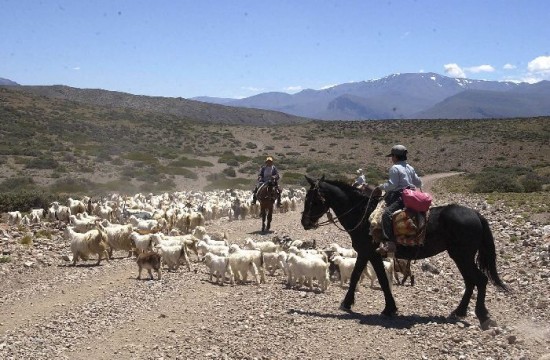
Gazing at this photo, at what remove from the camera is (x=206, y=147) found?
2808 inches

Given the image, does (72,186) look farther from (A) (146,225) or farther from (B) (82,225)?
(A) (146,225)

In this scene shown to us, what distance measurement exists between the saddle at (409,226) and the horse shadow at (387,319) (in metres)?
1.31

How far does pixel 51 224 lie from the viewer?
20984mm

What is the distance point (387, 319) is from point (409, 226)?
169cm

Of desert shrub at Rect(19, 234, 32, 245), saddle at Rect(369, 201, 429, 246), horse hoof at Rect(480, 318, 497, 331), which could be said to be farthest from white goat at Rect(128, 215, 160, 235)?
horse hoof at Rect(480, 318, 497, 331)

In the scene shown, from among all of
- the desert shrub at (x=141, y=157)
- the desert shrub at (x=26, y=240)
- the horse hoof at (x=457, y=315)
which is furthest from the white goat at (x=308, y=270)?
the desert shrub at (x=141, y=157)

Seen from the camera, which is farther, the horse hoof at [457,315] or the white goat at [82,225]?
the white goat at [82,225]

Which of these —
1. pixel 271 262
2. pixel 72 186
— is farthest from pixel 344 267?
pixel 72 186

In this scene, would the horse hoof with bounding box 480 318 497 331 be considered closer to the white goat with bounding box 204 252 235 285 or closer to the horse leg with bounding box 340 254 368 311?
the horse leg with bounding box 340 254 368 311

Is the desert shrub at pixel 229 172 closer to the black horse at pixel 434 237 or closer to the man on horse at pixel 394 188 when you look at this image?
the black horse at pixel 434 237

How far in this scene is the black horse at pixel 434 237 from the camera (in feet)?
29.9

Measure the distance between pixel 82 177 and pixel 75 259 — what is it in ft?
90.6

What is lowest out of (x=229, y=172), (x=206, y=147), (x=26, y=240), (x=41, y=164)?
(x=229, y=172)

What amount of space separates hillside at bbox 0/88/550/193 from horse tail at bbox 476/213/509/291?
103ft
